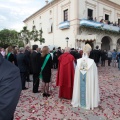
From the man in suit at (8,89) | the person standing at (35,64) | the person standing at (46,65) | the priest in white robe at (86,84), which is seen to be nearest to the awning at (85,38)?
the person standing at (35,64)

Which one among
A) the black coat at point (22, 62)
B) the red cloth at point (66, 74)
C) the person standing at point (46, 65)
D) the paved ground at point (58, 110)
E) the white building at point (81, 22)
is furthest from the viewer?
the white building at point (81, 22)

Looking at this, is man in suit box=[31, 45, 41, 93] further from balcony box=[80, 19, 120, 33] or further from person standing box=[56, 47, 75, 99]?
balcony box=[80, 19, 120, 33]

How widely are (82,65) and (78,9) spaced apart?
2119 cm

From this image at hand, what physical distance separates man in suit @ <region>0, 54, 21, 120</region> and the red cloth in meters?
5.57

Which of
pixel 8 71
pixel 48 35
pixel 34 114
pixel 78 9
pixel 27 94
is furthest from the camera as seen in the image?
pixel 48 35

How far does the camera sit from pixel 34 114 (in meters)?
5.37

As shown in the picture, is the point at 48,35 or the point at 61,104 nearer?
the point at 61,104

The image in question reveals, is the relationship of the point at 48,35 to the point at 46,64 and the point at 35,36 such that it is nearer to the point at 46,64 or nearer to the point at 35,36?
the point at 35,36

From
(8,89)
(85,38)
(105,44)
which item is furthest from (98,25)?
(8,89)

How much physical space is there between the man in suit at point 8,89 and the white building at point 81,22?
2264cm

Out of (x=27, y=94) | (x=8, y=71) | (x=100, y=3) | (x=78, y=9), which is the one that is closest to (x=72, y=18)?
(x=78, y=9)

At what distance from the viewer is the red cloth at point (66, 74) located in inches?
266

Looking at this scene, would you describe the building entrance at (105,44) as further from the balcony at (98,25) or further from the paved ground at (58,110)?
the paved ground at (58,110)

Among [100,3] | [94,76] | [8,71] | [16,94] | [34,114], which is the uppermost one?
[100,3]
